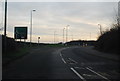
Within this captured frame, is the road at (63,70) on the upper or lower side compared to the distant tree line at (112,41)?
lower

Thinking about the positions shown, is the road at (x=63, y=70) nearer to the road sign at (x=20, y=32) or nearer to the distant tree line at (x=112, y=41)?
the distant tree line at (x=112, y=41)

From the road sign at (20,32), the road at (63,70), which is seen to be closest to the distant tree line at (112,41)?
the road at (63,70)

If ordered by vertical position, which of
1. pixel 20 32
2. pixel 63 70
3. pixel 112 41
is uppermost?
pixel 20 32

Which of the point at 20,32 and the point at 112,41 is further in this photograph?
the point at 20,32

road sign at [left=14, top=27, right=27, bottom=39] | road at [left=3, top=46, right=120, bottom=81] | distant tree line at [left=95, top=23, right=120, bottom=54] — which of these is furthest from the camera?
road sign at [left=14, top=27, right=27, bottom=39]

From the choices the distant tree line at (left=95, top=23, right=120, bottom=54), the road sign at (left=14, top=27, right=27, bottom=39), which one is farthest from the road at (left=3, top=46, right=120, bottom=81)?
the road sign at (left=14, top=27, right=27, bottom=39)

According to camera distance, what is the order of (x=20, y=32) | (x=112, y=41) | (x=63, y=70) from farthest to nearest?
(x=20, y=32)
(x=112, y=41)
(x=63, y=70)

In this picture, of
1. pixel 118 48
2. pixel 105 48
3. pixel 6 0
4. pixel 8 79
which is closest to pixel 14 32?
pixel 105 48

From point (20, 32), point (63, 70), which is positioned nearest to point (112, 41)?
point (20, 32)

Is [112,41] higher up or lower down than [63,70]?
higher up

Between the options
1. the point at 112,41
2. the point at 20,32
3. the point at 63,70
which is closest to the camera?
the point at 63,70

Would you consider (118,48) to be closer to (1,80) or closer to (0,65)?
(0,65)

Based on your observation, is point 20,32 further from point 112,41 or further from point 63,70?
point 63,70

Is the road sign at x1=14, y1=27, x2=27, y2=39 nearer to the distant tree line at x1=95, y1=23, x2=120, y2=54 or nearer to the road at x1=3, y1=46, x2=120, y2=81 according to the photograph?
the distant tree line at x1=95, y1=23, x2=120, y2=54
